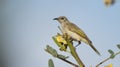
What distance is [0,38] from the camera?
129 centimetres

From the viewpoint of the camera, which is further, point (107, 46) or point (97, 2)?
point (97, 2)

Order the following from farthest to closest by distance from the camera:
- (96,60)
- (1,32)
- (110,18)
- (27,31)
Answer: (1,32)
(27,31)
(110,18)
(96,60)

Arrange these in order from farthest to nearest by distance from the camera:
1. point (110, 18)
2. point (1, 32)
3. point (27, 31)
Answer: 1. point (1, 32)
2. point (27, 31)
3. point (110, 18)

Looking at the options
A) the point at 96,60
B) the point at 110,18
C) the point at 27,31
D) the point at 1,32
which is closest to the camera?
the point at 96,60

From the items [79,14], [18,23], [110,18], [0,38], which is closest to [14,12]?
[18,23]

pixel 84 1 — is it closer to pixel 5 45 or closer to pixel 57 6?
pixel 57 6

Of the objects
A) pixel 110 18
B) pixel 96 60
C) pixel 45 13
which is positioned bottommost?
pixel 96 60

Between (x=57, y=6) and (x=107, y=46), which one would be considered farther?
(x=57, y=6)

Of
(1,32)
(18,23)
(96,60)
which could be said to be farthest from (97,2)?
(1,32)

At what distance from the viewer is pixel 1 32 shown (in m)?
1.29

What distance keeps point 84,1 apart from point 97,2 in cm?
6

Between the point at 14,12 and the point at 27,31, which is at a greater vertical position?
the point at 14,12

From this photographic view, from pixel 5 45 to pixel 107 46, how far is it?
0.53m

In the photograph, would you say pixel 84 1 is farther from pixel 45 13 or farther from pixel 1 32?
pixel 1 32
